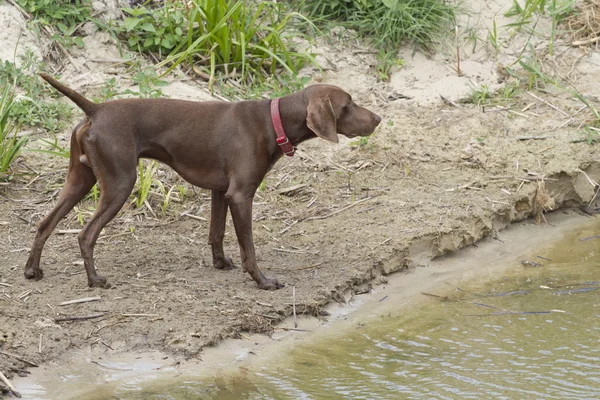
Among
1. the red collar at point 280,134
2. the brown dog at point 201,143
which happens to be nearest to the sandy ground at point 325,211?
the brown dog at point 201,143

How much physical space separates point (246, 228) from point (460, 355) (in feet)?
5.01

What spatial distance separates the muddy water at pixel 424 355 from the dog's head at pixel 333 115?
1.13 m

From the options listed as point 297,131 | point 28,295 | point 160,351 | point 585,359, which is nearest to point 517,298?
point 585,359

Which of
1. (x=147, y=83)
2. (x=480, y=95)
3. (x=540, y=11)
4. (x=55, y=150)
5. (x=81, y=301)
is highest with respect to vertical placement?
(x=540, y=11)

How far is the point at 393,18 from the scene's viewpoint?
8812 mm

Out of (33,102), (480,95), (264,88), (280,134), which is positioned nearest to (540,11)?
(480,95)

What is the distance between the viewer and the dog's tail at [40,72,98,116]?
5211 millimetres

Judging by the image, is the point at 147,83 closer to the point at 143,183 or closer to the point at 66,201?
the point at 143,183

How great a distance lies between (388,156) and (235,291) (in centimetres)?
257

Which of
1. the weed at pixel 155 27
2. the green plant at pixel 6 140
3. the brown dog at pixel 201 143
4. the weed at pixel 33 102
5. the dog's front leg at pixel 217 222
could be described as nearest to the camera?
the brown dog at pixel 201 143

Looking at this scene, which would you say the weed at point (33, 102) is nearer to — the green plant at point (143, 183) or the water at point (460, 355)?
the green plant at point (143, 183)

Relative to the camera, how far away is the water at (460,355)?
4.51 meters

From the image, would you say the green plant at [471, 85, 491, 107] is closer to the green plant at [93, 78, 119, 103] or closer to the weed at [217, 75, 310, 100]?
the weed at [217, 75, 310, 100]

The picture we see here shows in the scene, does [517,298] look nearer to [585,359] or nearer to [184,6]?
[585,359]
